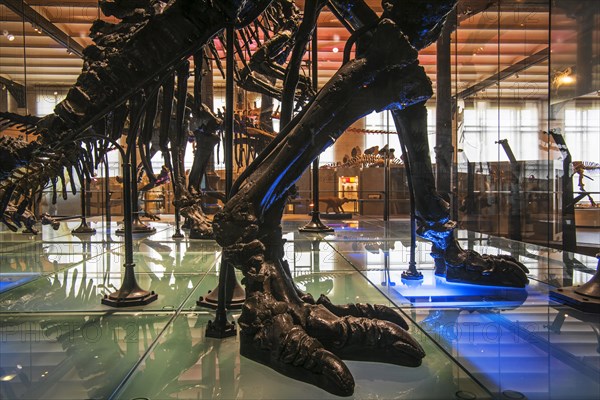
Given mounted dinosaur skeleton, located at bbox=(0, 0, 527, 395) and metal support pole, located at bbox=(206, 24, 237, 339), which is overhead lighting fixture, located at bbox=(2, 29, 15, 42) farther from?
metal support pole, located at bbox=(206, 24, 237, 339)

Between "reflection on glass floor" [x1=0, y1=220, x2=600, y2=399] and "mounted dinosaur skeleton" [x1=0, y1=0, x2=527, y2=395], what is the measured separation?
0.10 metres

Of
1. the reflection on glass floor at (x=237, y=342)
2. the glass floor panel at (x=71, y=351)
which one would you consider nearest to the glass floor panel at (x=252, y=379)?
the reflection on glass floor at (x=237, y=342)

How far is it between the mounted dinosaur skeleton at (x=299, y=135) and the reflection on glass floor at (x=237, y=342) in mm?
99

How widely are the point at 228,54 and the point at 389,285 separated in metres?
1.85

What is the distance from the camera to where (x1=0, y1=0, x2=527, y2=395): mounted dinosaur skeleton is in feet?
4.74

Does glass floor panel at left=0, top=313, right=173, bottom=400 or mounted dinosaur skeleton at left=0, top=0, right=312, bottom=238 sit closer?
glass floor panel at left=0, top=313, right=173, bottom=400

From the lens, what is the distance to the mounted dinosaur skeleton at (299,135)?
4.74 feet

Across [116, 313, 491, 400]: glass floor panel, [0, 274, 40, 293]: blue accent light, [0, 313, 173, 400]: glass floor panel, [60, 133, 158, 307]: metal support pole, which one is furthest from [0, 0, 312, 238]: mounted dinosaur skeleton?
[116, 313, 491, 400]: glass floor panel

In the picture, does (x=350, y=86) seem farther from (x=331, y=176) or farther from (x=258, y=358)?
(x=331, y=176)

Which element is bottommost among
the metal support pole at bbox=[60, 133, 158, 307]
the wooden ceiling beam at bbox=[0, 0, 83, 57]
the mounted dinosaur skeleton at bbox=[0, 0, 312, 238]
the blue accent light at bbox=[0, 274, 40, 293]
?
the blue accent light at bbox=[0, 274, 40, 293]

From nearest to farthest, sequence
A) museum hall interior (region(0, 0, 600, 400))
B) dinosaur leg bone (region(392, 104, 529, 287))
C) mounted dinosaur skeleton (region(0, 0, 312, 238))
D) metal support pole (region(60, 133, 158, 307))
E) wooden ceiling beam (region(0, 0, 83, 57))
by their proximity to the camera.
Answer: museum hall interior (region(0, 0, 600, 400))
dinosaur leg bone (region(392, 104, 529, 287))
metal support pole (region(60, 133, 158, 307))
mounted dinosaur skeleton (region(0, 0, 312, 238))
wooden ceiling beam (region(0, 0, 83, 57))

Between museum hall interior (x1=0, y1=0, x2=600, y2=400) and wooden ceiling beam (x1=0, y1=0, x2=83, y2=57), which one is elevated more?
wooden ceiling beam (x1=0, y1=0, x2=83, y2=57)

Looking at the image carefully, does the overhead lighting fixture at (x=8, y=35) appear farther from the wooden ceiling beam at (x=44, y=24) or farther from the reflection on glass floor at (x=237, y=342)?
the reflection on glass floor at (x=237, y=342)

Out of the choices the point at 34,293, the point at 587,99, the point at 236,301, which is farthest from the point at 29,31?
the point at 587,99
